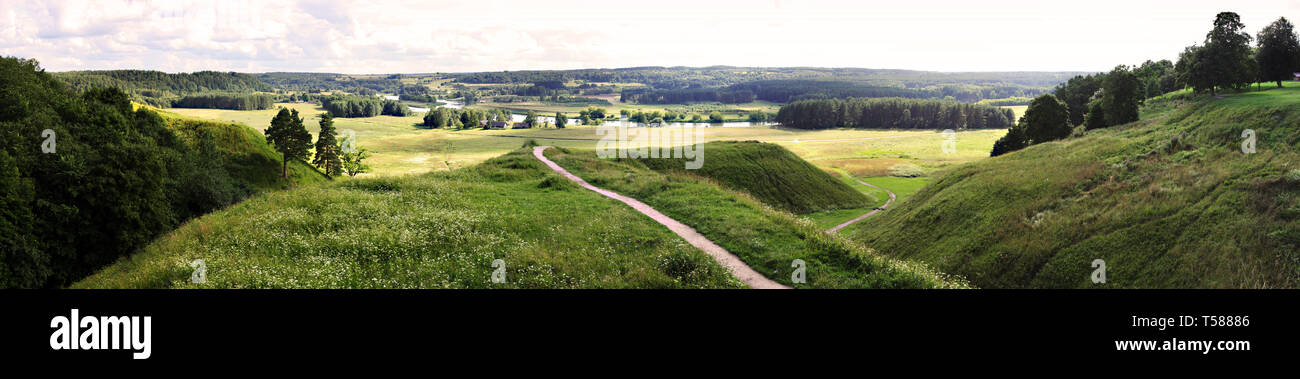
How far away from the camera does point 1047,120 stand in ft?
212

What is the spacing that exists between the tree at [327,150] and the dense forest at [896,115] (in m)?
146

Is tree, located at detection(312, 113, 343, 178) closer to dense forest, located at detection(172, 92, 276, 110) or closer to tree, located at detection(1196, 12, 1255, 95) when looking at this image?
tree, located at detection(1196, 12, 1255, 95)

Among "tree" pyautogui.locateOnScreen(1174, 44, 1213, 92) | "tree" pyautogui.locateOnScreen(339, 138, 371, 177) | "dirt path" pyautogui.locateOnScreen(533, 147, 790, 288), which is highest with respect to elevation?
"tree" pyautogui.locateOnScreen(1174, 44, 1213, 92)

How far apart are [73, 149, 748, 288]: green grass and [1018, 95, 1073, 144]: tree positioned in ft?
190

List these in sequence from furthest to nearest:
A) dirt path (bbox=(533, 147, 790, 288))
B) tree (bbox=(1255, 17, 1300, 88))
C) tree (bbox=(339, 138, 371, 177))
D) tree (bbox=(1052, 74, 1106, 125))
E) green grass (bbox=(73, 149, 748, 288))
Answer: tree (bbox=(339, 138, 371, 177))
tree (bbox=(1052, 74, 1106, 125))
tree (bbox=(1255, 17, 1300, 88))
dirt path (bbox=(533, 147, 790, 288))
green grass (bbox=(73, 149, 748, 288))

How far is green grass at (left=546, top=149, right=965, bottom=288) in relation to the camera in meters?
16.6

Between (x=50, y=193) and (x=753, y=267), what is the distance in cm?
3000

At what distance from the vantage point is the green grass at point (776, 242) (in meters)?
16.6

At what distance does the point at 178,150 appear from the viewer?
129ft

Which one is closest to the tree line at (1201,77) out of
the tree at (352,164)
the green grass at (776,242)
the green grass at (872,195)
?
the green grass at (872,195)

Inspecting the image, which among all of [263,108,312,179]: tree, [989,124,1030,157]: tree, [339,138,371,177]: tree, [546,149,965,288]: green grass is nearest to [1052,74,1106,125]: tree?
[989,124,1030,157]: tree

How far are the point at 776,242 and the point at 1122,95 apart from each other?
56749 millimetres

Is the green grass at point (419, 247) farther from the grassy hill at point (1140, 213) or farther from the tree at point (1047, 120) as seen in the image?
the tree at point (1047, 120)

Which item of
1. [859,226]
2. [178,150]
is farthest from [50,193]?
[859,226]
